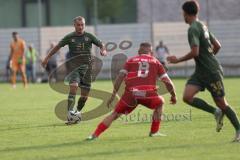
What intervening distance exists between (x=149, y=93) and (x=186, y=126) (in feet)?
7.15

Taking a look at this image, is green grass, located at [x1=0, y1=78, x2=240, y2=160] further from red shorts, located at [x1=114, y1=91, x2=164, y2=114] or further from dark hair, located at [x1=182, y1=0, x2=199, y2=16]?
dark hair, located at [x1=182, y1=0, x2=199, y2=16]

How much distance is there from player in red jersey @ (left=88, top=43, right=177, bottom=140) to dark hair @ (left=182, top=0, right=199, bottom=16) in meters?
0.97

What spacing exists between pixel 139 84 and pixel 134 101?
287mm

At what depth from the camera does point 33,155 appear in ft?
36.0

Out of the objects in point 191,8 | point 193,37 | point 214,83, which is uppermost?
point 191,8

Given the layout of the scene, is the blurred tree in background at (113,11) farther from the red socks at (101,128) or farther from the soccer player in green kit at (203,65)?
the soccer player in green kit at (203,65)

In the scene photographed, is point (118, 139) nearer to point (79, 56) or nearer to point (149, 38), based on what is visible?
point (79, 56)

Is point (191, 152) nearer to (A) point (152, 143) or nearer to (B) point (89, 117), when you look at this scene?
(A) point (152, 143)

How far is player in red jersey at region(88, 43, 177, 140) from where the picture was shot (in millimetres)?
12312

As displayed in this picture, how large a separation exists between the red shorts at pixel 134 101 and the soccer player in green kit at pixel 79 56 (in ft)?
11.1

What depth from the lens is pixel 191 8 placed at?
11.7 metres

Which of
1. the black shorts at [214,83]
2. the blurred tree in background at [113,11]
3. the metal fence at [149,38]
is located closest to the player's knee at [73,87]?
the black shorts at [214,83]

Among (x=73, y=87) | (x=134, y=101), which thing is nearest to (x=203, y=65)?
(x=134, y=101)

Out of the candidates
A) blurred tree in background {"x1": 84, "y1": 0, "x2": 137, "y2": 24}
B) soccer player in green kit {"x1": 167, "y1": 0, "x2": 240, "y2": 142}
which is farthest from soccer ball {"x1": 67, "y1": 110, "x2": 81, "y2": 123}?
blurred tree in background {"x1": 84, "y1": 0, "x2": 137, "y2": 24}
